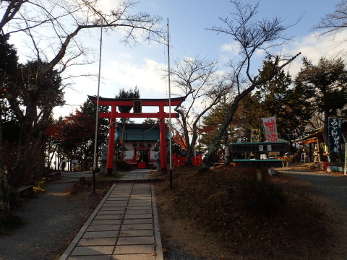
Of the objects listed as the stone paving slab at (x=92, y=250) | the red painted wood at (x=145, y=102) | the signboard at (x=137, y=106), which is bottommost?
the stone paving slab at (x=92, y=250)

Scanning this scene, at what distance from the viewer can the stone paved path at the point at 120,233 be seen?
589cm

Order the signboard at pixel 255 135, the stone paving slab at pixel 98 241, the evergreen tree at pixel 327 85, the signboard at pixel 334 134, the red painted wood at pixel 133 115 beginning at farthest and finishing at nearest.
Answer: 1. the signboard at pixel 255 135
2. the evergreen tree at pixel 327 85
3. the signboard at pixel 334 134
4. the red painted wood at pixel 133 115
5. the stone paving slab at pixel 98 241

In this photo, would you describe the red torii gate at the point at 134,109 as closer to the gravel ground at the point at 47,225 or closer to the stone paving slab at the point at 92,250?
the gravel ground at the point at 47,225

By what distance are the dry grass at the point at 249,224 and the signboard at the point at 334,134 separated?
1044 centimetres

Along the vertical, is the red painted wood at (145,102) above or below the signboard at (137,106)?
above

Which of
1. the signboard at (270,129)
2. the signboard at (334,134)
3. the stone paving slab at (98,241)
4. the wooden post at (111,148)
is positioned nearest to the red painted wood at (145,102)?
the wooden post at (111,148)

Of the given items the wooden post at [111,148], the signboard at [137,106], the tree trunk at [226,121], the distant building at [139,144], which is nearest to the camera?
the tree trunk at [226,121]

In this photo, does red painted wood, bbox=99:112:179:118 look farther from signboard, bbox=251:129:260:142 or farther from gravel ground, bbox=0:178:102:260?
signboard, bbox=251:129:260:142

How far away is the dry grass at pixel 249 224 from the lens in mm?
6285

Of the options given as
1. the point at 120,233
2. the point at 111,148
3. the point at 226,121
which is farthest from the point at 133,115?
the point at 120,233

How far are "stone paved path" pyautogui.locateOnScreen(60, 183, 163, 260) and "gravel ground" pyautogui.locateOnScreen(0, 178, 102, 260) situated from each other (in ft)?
1.47

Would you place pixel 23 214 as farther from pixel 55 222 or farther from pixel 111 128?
pixel 111 128

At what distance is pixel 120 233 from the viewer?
280 inches

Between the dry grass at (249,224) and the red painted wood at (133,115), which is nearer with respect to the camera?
the dry grass at (249,224)
